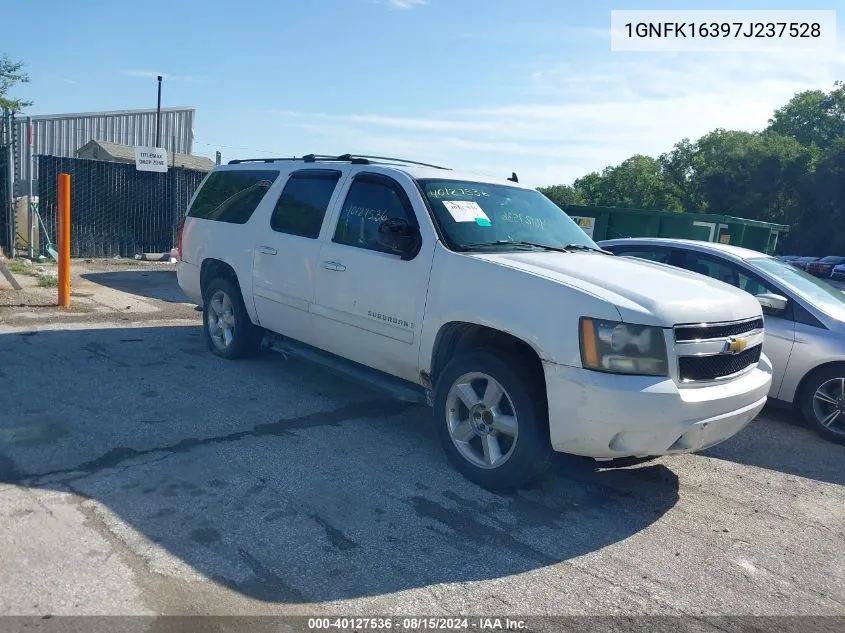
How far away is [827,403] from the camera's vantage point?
6383 millimetres

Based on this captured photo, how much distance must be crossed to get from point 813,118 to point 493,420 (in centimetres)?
6756

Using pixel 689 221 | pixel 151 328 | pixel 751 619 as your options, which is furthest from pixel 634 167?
pixel 751 619

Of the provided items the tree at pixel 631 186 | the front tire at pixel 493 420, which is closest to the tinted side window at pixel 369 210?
the front tire at pixel 493 420

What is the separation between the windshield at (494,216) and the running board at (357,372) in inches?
42.6

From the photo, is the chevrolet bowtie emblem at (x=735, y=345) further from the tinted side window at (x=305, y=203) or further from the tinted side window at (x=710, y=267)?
the tinted side window at (x=305, y=203)

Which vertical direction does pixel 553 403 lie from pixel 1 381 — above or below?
above

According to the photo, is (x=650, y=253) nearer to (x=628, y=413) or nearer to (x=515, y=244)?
(x=515, y=244)

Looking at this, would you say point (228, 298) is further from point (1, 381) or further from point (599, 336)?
point (599, 336)

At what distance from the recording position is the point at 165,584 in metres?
3.29

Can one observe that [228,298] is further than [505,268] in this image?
Yes

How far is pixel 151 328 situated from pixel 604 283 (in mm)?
6122

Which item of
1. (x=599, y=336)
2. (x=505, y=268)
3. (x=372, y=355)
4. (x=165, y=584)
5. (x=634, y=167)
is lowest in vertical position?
(x=165, y=584)

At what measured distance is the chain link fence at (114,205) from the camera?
14.2 m

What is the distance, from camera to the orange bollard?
9281mm
